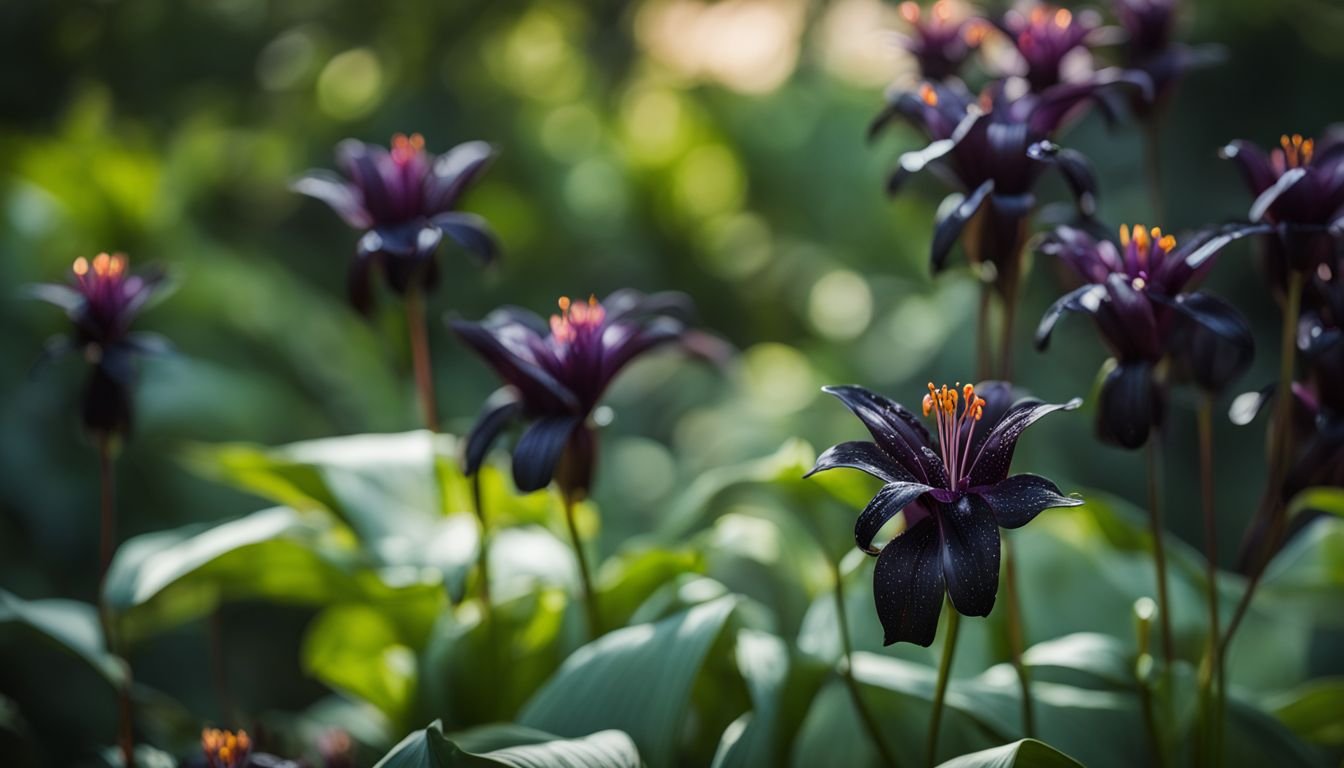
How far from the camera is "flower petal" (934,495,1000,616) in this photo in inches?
19.8

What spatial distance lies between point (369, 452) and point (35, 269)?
0.83 metres

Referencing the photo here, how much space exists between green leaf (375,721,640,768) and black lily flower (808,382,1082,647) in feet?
0.64

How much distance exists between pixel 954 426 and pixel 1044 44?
0.34 metres

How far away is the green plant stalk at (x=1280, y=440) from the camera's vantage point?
66 cm

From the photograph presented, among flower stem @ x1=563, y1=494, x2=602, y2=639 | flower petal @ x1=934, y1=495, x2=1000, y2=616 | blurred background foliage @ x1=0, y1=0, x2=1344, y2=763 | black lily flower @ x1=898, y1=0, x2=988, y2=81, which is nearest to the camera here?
flower petal @ x1=934, y1=495, x2=1000, y2=616

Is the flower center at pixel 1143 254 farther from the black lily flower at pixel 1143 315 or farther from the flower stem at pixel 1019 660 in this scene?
the flower stem at pixel 1019 660

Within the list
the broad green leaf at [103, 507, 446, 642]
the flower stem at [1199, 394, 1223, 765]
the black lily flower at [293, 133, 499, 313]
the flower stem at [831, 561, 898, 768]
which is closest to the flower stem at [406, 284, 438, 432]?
the black lily flower at [293, 133, 499, 313]

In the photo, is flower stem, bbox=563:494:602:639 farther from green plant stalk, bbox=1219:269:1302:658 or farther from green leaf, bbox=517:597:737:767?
green plant stalk, bbox=1219:269:1302:658

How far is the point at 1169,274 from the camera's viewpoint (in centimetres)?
63

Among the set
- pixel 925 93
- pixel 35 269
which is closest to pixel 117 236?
pixel 35 269

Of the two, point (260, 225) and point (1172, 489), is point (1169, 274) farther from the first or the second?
point (260, 225)

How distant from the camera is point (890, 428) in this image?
58 centimetres

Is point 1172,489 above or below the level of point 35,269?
below

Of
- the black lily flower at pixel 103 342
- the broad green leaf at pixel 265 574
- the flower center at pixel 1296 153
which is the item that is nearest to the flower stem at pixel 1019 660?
the flower center at pixel 1296 153
